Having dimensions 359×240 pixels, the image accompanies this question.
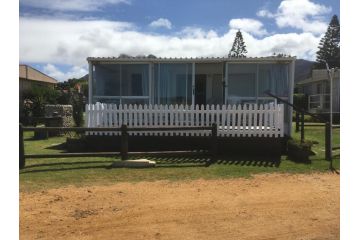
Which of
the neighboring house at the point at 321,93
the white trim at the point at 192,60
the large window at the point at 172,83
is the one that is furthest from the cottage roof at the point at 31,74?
the large window at the point at 172,83

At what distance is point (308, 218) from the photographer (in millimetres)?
5539

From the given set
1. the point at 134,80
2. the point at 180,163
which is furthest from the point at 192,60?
the point at 180,163

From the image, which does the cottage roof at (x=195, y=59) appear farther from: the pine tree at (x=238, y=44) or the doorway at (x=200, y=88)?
the pine tree at (x=238, y=44)

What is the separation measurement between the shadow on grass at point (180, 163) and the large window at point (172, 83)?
4143 millimetres

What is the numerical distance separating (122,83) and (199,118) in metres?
3.72

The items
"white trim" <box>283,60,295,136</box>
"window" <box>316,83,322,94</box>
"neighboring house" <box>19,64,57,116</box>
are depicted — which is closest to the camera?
"white trim" <box>283,60,295,136</box>

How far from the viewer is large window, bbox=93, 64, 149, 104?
14.2m

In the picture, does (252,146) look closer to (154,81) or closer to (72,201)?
(154,81)

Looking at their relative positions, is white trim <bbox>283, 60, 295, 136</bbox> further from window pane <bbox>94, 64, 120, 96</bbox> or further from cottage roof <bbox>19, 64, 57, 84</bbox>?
cottage roof <bbox>19, 64, 57, 84</bbox>

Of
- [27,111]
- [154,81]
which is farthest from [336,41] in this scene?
[154,81]

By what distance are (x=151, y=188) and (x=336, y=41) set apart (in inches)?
2627

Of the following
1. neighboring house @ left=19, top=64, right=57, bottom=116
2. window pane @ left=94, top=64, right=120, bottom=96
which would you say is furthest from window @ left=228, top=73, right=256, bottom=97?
neighboring house @ left=19, top=64, right=57, bottom=116

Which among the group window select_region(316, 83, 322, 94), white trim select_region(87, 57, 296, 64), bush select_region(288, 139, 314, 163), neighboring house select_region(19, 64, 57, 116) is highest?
neighboring house select_region(19, 64, 57, 116)

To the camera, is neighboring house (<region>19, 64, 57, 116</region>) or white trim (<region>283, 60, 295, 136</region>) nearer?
white trim (<region>283, 60, 295, 136</region>)
